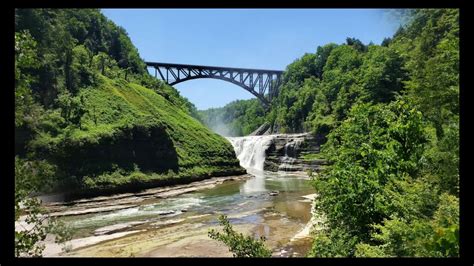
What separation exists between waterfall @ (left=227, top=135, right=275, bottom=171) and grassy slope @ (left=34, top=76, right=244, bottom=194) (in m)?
5.66

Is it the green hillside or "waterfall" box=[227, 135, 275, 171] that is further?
"waterfall" box=[227, 135, 275, 171]

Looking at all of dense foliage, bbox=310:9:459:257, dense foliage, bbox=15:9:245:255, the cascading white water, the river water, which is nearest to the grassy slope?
dense foliage, bbox=15:9:245:255

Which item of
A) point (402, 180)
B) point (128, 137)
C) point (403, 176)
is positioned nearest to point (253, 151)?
point (128, 137)

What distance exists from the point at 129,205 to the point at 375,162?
626 inches

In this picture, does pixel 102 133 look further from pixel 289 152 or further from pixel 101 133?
pixel 289 152

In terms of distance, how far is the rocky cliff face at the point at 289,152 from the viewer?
41.8 m

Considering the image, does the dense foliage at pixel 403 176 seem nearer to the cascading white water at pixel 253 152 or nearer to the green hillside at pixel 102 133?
the green hillside at pixel 102 133

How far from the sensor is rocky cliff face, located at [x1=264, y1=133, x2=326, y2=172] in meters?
41.8

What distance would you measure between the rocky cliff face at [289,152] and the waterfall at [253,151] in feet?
2.59

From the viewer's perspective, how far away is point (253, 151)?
48312mm

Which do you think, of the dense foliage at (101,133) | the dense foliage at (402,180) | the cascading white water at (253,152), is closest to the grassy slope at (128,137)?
the dense foliage at (101,133)

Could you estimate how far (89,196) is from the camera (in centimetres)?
A: 2364

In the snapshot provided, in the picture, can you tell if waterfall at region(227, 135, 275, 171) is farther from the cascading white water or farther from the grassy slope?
the grassy slope
